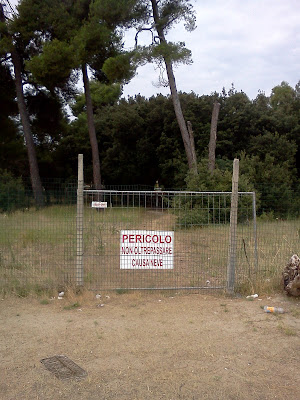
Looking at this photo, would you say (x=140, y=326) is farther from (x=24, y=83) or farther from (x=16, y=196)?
(x=24, y=83)

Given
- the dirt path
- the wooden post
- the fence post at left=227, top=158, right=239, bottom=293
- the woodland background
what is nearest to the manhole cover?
the dirt path

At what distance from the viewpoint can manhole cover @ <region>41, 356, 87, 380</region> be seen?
4.20 m

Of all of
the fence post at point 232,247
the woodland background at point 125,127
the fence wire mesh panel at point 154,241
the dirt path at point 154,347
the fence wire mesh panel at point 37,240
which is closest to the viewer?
the dirt path at point 154,347

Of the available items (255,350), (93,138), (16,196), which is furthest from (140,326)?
(93,138)

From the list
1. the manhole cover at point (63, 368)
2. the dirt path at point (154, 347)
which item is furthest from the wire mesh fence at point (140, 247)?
the manhole cover at point (63, 368)

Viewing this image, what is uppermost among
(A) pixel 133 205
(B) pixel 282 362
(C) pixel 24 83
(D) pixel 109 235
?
(C) pixel 24 83

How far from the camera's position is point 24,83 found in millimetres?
24156

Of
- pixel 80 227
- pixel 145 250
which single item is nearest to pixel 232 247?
pixel 145 250

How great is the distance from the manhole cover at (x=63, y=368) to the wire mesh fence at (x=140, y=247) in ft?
7.51

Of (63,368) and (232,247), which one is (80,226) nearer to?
(232,247)

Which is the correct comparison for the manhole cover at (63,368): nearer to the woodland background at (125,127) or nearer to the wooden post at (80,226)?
the wooden post at (80,226)

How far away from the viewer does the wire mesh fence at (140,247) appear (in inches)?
270

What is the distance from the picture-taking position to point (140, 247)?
6.75 m

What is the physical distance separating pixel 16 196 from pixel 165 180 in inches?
690
